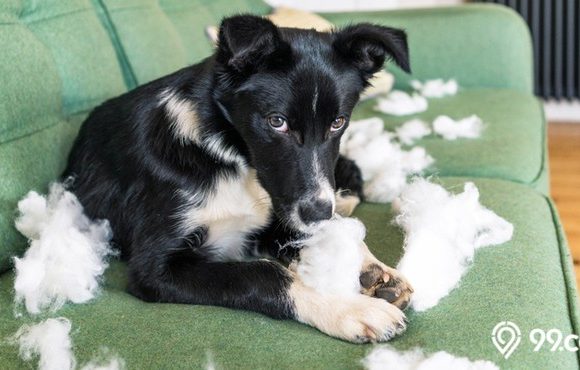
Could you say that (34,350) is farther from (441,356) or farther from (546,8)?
(546,8)

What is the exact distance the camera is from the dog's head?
65.0 inches

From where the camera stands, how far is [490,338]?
136 cm

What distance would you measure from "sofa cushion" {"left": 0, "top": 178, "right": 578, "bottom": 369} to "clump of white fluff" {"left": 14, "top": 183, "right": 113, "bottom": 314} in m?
0.05

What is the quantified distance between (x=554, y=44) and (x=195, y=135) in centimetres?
494

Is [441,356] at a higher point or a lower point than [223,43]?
lower

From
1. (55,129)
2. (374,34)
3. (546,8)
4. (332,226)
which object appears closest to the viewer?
(332,226)

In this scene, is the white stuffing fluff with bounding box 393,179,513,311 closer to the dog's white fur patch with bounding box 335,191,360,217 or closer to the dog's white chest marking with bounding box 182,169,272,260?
the dog's white fur patch with bounding box 335,191,360,217

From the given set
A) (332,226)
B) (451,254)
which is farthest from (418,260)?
(332,226)

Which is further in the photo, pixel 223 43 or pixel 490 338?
pixel 223 43

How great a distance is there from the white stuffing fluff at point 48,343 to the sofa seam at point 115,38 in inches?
57.6

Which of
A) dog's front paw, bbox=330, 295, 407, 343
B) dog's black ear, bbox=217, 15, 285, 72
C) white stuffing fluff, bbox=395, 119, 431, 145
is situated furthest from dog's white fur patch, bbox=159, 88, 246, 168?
white stuffing fluff, bbox=395, 119, 431, 145

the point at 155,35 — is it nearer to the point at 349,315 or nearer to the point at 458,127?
the point at 458,127

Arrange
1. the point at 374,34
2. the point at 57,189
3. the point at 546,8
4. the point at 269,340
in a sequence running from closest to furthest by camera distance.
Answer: the point at 269,340 → the point at 374,34 → the point at 57,189 → the point at 546,8

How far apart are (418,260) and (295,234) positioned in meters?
0.37
